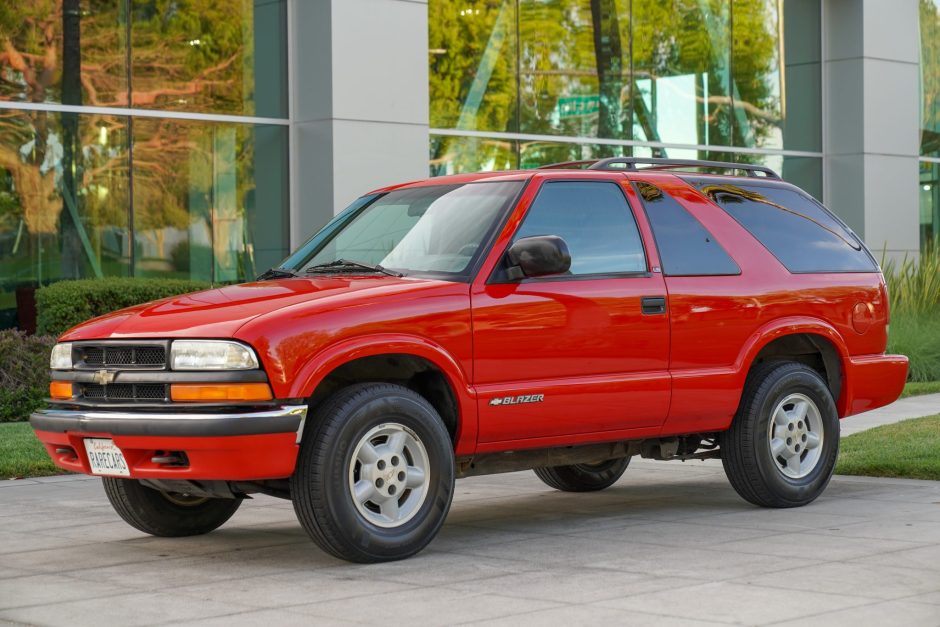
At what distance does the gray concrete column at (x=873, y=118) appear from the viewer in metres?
24.6

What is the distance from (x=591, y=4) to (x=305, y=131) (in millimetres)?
6005

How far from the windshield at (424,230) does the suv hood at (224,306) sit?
24cm

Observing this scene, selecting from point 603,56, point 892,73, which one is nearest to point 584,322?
point 603,56

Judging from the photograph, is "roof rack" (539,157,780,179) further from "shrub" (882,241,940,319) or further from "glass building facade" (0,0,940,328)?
"shrub" (882,241,940,319)

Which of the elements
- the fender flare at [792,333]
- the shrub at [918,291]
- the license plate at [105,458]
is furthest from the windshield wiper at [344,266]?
the shrub at [918,291]

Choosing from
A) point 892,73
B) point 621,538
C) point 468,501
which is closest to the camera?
point 621,538

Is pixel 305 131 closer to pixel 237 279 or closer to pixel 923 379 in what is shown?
pixel 237 279

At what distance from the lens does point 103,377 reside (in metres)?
6.98

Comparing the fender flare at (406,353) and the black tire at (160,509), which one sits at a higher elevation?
the fender flare at (406,353)

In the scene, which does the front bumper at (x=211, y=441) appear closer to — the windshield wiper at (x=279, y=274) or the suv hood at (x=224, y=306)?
the suv hood at (x=224, y=306)

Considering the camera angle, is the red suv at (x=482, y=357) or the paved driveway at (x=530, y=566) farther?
the red suv at (x=482, y=357)

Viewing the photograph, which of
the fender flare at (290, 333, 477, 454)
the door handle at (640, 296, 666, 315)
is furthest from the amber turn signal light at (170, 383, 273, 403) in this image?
the door handle at (640, 296, 666, 315)

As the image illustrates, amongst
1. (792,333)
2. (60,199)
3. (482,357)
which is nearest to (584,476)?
(792,333)

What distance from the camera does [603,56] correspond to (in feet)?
72.9
